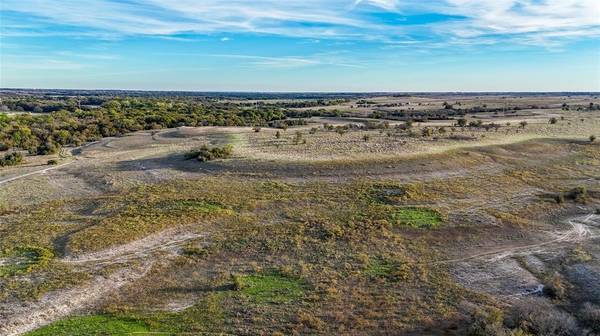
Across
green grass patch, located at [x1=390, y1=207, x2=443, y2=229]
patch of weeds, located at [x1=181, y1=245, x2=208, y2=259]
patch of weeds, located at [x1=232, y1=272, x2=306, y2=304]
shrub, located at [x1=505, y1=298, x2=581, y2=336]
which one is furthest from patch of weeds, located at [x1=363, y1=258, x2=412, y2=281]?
patch of weeds, located at [x1=181, y1=245, x2=208, y2=259]

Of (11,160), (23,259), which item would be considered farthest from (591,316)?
(11,160)

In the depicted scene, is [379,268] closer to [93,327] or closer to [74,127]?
[93,327]

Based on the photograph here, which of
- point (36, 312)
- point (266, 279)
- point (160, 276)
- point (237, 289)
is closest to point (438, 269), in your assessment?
point (266, 279)

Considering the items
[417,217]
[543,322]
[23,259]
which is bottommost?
[23,259]

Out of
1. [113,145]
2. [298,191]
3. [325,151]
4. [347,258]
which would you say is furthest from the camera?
[113,145]

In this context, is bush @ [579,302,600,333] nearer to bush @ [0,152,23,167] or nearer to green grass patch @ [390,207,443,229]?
green grass patch @ [390,207,443,229]

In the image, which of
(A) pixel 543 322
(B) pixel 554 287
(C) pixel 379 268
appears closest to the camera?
(A) pixel 543 322

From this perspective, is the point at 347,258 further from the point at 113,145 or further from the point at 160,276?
the point at 113,145

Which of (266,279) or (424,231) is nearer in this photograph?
(266,279)
